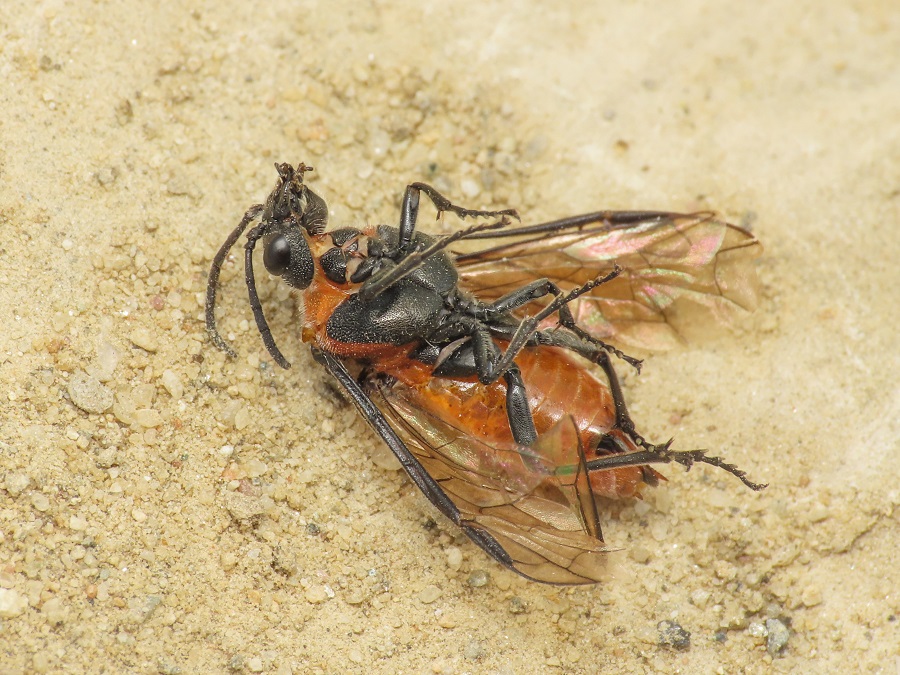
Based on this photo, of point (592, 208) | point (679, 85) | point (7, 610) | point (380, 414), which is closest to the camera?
point (7, 610)

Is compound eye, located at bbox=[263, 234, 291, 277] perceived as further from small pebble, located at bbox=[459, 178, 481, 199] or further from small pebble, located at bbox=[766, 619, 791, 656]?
small pebble, located at bbox=[766, 619, 791, 656]

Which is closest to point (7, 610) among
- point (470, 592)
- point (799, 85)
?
point (470, 592)

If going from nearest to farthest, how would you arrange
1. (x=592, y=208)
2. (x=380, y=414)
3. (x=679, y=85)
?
1. (x=380, y=414)
2. (x=592, y=208)
3. (x=679, y=85)

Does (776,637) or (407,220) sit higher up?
(407,220)

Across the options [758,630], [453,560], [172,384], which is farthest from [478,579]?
[172,384]

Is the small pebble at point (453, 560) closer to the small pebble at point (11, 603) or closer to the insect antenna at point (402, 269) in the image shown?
the insect antenna at point (402, 269)

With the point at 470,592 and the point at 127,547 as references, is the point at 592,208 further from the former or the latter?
the point at 127,547

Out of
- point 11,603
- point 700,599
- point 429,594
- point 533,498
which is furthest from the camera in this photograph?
point 700,599

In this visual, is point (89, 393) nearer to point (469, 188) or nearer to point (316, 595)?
point (316, 595)
